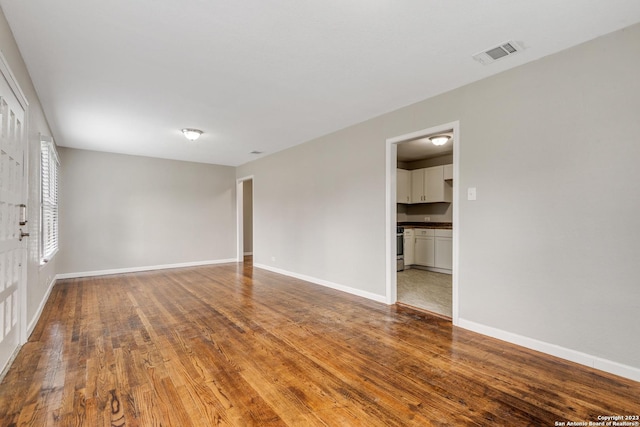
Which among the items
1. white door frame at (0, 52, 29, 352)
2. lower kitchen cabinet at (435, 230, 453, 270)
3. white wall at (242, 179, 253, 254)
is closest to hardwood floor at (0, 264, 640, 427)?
white door frame at (0, 52, 29, 352)

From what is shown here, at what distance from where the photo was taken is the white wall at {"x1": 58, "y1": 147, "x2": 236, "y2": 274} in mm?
5859

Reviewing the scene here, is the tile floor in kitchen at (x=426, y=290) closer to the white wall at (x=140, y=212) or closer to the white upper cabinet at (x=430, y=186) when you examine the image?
the white upper cabinet at (x=430, y=186)

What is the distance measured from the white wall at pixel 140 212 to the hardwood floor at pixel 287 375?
9.10 ft

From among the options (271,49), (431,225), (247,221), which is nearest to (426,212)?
(431,225)

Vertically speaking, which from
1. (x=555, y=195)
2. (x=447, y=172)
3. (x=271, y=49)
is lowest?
(x=555, y=195)

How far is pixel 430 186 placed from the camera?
6.59 metres

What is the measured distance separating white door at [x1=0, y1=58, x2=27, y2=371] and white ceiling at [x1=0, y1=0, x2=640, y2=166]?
0.59 m

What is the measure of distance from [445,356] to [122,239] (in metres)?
6.53

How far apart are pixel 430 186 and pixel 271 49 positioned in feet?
16.6

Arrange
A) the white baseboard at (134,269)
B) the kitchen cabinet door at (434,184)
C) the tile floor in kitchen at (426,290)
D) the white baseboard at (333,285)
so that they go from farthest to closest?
the kitchen cabinet door at (434,184) → the white baseboard at (134,269) → the white baseboard at (333,285) → the tile floor in kitchen at (426,290)

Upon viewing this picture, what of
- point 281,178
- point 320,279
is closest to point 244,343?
point 320,279

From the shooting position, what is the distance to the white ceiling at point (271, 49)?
2.01 m

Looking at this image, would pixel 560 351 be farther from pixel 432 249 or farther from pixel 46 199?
Answer: pixel 46 199

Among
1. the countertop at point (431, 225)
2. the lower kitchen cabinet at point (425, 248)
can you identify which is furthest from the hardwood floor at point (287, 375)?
the countertop at point (431, 225)
